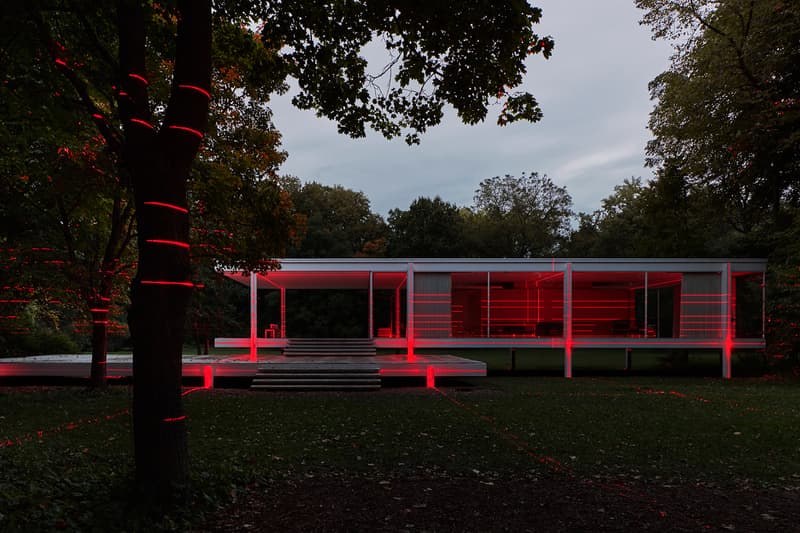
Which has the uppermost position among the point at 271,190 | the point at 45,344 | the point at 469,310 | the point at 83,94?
the point at 83,94

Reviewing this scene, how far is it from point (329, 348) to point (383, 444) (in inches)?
431

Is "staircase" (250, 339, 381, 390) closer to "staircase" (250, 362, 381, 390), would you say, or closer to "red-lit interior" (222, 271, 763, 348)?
"staircase" (250, 362, 381, 390)

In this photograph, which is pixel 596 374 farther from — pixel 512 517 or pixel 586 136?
pixel 586 136

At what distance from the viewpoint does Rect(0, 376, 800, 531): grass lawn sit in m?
4.02

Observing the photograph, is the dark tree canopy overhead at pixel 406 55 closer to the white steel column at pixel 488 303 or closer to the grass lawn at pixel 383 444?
the grass lawn at pixel 383 444

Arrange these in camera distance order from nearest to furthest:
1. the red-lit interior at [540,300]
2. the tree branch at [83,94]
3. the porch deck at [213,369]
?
1. the tree branch at [83,94]
2. the porch deck at [213,369]
3. the red-lit interior at [540,300]

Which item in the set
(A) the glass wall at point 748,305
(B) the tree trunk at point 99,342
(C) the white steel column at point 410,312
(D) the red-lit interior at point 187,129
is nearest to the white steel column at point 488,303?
(C) the white steel column at point 410,312

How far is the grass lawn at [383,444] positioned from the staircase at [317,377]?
127 centimetres

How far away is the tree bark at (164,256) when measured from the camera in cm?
381

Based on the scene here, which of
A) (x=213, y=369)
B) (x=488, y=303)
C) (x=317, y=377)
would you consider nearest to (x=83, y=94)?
(x=317, y=377)

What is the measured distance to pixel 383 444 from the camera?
20.5 feet

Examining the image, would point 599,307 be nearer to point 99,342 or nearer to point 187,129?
point 99,342

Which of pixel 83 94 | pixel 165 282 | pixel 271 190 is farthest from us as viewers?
pixel 271 190

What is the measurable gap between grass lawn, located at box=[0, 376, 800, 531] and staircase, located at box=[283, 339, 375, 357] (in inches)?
217
